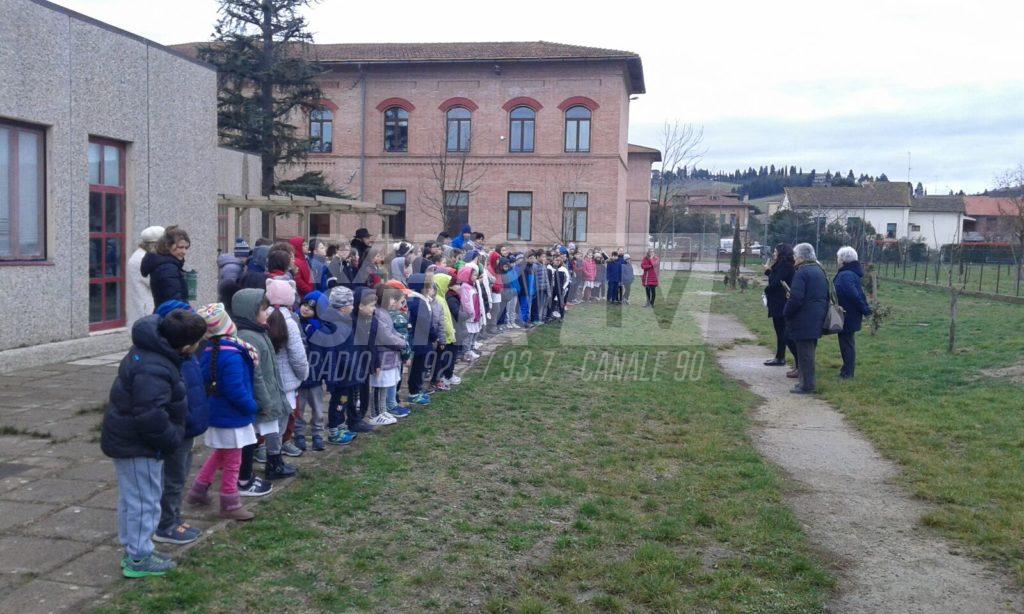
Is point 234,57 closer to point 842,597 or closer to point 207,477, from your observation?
point 207,477

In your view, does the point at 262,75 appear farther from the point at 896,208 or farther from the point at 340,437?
the point at 896,208

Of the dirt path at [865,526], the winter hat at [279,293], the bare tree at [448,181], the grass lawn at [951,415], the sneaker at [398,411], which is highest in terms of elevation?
the bare tree at [448,181]

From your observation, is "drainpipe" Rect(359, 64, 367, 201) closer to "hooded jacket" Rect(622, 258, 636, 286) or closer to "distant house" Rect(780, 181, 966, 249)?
"hooded jacket" Rect(622, 258, 636, 286)

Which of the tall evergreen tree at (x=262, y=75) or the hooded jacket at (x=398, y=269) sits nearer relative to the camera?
the hooded jacket at (x=398, y=269)

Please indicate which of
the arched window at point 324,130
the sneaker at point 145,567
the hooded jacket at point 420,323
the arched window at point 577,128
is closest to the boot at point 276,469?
the sneaker at point 145,567

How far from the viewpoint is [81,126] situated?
1124 centimetres

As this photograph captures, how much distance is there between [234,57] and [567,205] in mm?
16835

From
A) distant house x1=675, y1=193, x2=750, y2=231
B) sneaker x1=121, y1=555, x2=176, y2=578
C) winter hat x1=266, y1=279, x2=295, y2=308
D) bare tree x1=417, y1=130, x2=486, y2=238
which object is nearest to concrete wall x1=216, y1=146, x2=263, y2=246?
winter hat x1=266, y1=279, x2=295, y2=308

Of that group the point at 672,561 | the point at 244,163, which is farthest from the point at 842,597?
the point at 244,163

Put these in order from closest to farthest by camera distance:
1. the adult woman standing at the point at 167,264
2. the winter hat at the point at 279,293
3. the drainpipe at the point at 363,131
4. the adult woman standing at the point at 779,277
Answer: the winter hat at the point at 279,293
the adult woman standing at the point at 167,264
the adult woman standing at the point at 779,277
the drainpipe at the point at 363,131

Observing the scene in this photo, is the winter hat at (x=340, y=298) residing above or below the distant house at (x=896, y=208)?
below

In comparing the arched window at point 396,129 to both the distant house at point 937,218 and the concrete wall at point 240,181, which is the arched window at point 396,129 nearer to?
the concrete wall at point 240,181

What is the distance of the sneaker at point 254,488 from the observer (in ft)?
19.9

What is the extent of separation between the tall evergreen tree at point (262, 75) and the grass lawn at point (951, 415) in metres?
16.6
